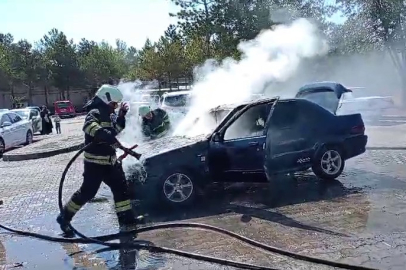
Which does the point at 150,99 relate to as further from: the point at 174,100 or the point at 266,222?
the point at 266,222

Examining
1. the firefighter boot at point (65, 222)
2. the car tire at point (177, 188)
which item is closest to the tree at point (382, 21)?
the car tire at point (177, 188)

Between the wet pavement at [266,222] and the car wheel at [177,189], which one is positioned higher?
the car wheel at [177,189]

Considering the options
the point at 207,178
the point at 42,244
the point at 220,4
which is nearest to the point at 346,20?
the point at 220,4

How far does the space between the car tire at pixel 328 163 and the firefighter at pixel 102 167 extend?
10.8 ft

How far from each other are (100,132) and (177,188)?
1.70m

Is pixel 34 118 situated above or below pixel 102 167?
below

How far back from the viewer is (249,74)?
1195 centimetres

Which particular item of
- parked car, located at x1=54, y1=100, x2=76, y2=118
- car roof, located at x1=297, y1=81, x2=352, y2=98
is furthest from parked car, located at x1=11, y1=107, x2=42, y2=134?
parked car, located at x1=54, y1=100, x2=76, y2=118

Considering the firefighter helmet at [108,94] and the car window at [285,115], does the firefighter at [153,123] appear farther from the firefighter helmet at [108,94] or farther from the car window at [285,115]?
the firefighter helmet at [108,94]

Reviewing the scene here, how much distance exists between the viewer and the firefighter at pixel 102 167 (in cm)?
676

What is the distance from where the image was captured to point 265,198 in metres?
7.98

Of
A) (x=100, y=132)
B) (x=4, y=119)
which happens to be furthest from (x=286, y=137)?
(x=4, y=119)

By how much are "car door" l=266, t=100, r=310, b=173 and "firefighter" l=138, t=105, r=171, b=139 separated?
2380mm

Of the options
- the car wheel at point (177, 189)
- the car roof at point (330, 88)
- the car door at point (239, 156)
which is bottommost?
the car wheel at point (177, 189)
